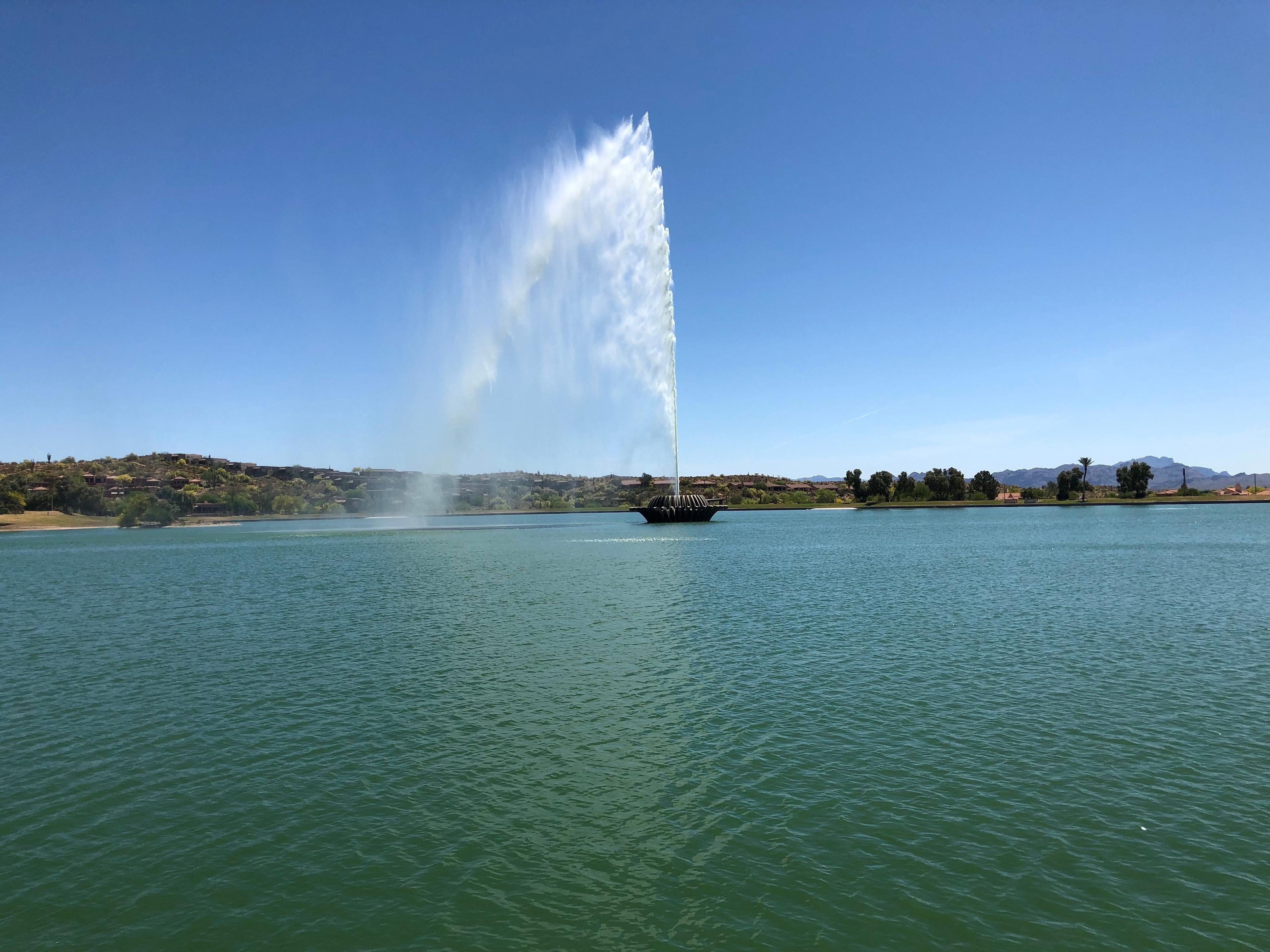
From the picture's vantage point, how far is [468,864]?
12.9m

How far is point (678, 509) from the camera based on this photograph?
509ft

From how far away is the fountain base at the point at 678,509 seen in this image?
15362 centimetres

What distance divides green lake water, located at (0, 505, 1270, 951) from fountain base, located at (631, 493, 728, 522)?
111m

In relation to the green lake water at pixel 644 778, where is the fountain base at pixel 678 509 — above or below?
above

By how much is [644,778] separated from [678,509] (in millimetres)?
138711

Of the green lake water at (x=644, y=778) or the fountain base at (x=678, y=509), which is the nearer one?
the green lake water at (x=644, y=778)

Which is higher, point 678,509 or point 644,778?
Result: point 678,509

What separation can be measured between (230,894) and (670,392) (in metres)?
105

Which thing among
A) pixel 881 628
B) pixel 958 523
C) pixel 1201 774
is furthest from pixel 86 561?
pixel 958 523

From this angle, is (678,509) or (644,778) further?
(678,509)

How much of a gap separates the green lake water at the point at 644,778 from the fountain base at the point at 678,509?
4387 inches

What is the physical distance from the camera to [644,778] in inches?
664

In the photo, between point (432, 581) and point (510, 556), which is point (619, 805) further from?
point (510, 556)

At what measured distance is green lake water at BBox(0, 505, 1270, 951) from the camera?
36.9 ft
